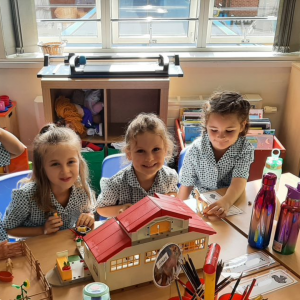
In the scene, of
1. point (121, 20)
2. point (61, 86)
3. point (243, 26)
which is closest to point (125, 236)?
point (61, 86)

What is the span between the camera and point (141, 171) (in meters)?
1.45

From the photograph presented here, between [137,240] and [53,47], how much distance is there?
195 centimetres

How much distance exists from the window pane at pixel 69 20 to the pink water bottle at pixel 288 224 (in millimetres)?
2109

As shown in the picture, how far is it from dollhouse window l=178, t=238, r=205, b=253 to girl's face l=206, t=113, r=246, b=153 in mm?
656

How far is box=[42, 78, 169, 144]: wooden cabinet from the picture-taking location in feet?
7.20

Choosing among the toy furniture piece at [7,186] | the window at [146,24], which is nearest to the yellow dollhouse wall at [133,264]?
the toy furniture piece at [7,186]

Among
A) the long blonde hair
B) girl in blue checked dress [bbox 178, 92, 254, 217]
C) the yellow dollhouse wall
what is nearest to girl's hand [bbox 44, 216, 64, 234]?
the long blonde hair

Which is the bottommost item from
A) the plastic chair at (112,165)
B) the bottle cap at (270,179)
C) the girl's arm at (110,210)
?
the plastic chair at (112,165)

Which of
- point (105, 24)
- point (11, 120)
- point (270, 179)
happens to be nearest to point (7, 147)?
point (270, 179)

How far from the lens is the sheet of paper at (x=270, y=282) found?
96 centimetres

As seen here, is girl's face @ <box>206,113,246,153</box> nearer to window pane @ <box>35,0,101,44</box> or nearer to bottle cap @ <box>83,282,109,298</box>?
bottle cap @ <box>83,282,109,298</box>

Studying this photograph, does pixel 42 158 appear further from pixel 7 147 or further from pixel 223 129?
pixel 223 129

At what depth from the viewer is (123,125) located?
108 inches

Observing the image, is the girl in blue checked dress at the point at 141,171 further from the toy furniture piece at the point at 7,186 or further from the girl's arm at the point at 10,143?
the toy furniture piece at the point at 7,186
